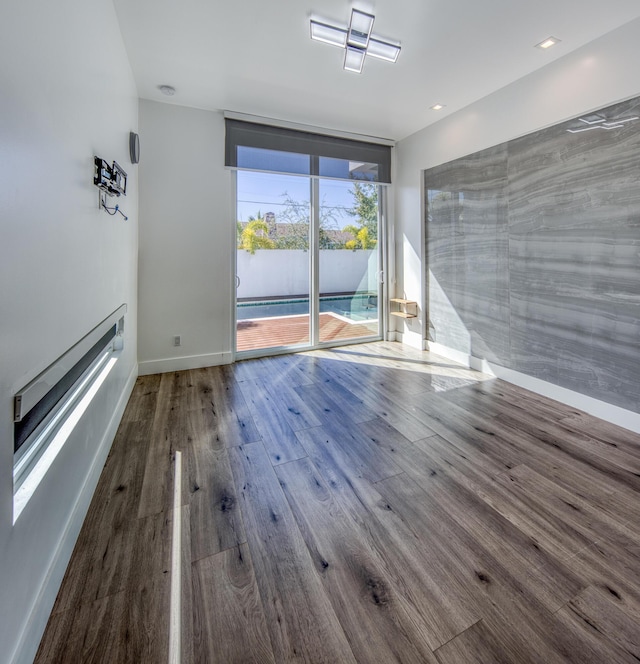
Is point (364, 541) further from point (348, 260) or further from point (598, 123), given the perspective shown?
point (348, 260)

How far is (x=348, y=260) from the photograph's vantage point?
16.0 feet

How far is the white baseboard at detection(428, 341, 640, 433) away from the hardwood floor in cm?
13

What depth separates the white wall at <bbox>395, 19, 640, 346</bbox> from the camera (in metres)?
2.50

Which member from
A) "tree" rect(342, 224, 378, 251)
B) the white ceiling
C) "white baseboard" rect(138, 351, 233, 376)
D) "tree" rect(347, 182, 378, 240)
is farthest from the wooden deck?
the white ceiling

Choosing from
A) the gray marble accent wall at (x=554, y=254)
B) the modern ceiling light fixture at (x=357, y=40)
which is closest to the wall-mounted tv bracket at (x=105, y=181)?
the modern ceiling light fixture at (x=357, y=40)

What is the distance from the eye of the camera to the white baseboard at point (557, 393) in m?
2.62

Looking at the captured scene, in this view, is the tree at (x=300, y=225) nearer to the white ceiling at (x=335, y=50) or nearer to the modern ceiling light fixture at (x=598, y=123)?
the white ceiling at (x=335, y=50)

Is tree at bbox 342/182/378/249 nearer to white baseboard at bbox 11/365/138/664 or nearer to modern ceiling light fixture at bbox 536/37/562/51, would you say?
modern ceiling light fixture at bbox 536/37/562/51

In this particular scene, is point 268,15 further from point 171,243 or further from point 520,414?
point 520,414

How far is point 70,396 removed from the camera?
166cm

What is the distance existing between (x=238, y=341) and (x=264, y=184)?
6.45ft

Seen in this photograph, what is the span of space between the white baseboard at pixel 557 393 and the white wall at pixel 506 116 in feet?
2.84

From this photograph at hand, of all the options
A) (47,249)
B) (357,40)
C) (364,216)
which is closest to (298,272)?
(364,216)

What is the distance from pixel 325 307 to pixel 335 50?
2.84 m
